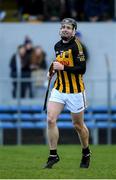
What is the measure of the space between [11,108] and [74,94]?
8.75 meters

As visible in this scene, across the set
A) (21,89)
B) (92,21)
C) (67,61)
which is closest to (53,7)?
(92,21)

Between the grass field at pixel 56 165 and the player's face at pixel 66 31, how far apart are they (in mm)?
1941

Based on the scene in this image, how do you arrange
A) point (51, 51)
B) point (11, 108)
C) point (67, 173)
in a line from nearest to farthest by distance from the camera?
point (67, 173), point (11, 108), point (51, 51)

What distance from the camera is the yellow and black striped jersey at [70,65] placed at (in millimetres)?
12086

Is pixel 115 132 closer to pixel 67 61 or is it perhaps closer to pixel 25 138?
pixel 25 138

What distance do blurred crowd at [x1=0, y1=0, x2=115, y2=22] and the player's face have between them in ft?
34.8

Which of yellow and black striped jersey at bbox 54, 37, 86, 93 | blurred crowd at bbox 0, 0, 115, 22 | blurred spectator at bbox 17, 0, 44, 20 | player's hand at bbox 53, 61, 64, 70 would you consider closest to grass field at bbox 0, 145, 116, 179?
yellow and black striped jersey at bbox 54, 37, 86, 93

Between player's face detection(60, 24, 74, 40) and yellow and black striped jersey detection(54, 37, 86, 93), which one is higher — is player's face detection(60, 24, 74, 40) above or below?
above

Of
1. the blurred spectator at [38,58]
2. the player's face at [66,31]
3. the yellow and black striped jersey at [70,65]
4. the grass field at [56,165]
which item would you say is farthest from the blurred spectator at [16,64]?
the player's face at [66,31]

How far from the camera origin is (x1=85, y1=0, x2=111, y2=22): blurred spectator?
75.2 feet

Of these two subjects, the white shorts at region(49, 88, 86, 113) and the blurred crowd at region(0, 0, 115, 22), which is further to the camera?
the blurred crowd at region(0, 0, 115, 22)

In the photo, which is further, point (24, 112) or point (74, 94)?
point (24, 112)

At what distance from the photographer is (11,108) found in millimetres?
20828

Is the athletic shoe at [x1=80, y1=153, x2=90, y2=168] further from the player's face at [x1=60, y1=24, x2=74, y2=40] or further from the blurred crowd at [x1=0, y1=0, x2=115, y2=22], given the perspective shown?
the blurred crowd at [x1=0, y1=0, x2=115, y2=22]
